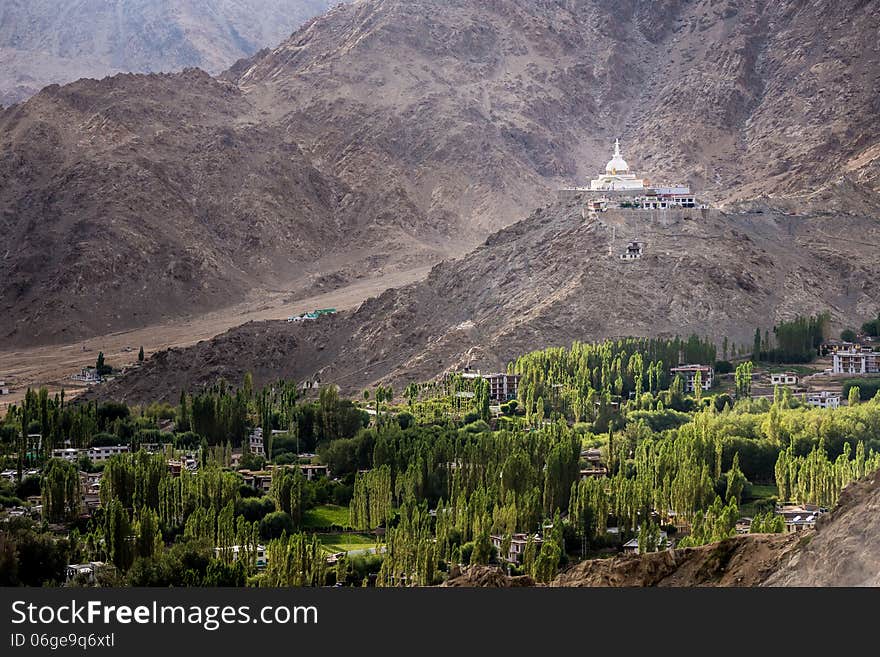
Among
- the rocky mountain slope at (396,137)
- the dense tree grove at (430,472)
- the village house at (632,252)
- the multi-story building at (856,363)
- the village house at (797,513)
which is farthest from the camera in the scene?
the rocky mountain slope at (396,137)

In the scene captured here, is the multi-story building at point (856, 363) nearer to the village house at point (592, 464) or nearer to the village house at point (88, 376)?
the village house at point (592, 464)

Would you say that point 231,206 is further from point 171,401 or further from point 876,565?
point 876,565

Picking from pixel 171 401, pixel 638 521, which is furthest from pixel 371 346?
pixel 638 521

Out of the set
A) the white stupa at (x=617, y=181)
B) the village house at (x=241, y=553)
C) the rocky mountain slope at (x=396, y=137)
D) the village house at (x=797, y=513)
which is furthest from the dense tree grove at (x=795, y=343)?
the village house at (x=241, y=553)

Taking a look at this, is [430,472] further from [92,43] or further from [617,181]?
[92,43]

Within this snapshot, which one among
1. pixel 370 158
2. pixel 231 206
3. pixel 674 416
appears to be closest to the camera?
pixel 674 416

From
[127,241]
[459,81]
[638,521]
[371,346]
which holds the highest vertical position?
[459,81]

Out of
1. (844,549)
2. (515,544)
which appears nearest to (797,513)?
(515,544)
